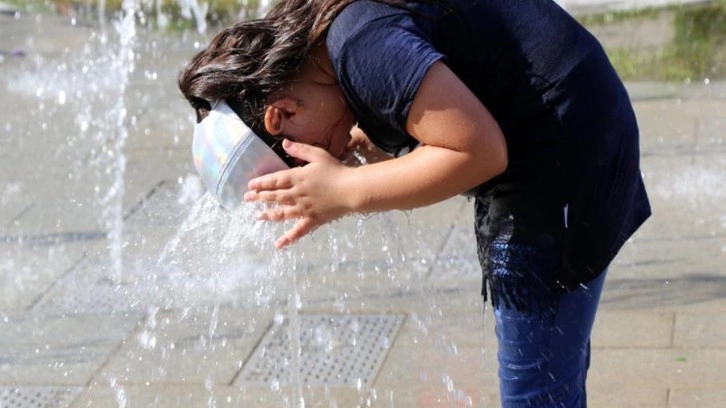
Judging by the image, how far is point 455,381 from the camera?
3.74 m

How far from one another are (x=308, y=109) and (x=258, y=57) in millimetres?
141

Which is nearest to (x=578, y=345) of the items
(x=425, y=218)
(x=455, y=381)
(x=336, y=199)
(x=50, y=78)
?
(x=336, y=199)

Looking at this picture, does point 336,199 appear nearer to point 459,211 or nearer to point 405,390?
point 405,390

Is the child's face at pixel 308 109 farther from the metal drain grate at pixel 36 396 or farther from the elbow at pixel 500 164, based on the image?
the metal drain grate at pixel 36 396

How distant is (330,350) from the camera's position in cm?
402

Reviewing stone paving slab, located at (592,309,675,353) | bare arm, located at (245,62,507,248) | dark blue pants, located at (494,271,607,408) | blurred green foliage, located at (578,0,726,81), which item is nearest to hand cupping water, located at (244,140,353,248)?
bare arm, located at (245,62,507,248)

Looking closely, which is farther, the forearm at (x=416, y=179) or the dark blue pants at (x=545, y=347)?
the dark blue pants at (x=545, y=347)

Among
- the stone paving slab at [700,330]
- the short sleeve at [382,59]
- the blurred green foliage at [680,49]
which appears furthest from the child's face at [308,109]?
the blurred green foliage at [680,49]

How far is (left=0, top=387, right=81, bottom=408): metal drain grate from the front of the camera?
3.78 metres

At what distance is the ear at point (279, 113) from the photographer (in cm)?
237

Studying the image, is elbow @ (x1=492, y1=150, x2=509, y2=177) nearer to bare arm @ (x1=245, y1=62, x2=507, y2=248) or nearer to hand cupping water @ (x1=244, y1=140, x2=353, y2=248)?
bare arm @ (x1=245, y1=62, x2=507, y2=248)

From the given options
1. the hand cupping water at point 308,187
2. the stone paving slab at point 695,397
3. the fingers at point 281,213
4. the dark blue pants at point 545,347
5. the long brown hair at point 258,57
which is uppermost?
the long brown hair at point 258,57

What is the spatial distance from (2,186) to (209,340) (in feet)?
7.04

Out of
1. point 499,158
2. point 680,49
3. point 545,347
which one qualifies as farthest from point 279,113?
point 680,49
